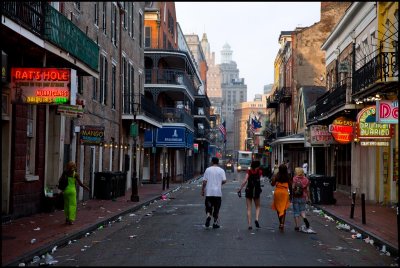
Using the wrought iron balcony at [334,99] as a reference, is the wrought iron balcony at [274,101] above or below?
above

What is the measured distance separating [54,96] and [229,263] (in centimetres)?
695

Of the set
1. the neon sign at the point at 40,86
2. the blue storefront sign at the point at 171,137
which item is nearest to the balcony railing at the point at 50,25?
the neon sign at the point at 40,86

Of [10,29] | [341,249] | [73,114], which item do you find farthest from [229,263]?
[73,114]

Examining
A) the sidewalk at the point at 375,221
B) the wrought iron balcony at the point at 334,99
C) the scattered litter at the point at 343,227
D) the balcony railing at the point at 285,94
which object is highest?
the balcony railing at the point at 285,94

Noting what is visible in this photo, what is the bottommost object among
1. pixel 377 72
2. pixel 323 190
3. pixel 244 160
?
pixel 323 190

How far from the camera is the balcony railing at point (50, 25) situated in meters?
13.6

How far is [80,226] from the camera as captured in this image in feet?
47.8

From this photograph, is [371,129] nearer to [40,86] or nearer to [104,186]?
[40,86]

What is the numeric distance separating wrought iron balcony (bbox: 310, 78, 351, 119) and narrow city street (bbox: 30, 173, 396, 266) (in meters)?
10.1

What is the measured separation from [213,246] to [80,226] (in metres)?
4.41

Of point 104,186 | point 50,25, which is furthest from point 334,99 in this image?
point 50,25

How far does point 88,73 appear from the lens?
741 inches

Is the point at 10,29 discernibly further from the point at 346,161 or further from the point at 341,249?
the point at 346,161

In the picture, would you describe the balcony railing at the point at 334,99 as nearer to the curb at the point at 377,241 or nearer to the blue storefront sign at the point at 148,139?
the curb at the point at 377,241
